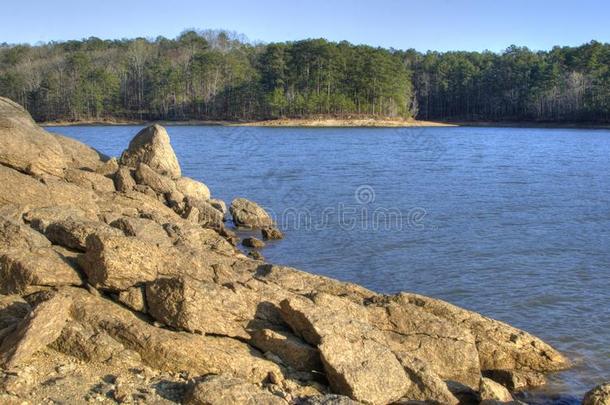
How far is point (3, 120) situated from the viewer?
16219 millimetres

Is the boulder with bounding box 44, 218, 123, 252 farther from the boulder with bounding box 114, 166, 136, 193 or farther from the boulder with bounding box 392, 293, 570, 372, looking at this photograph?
→ the boulder with bounding box 114, 166, 136, 193

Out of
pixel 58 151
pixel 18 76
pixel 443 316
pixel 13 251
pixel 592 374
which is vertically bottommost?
pixel 592 374

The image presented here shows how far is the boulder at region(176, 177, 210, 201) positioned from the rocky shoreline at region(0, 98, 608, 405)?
1035 centimetres

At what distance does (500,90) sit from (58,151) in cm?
12342

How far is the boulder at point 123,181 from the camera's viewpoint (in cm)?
1775

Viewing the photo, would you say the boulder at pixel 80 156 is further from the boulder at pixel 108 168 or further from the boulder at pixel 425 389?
the boulder at pixel 425 389

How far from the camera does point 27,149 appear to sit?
51.1ft

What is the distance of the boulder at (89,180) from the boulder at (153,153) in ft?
16.7

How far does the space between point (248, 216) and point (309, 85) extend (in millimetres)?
95497

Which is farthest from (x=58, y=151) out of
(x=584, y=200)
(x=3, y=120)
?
(x=584, y=200)

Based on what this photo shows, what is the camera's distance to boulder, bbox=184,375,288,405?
6684 mm

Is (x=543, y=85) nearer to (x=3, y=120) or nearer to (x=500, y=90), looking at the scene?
(x=500, y=90)

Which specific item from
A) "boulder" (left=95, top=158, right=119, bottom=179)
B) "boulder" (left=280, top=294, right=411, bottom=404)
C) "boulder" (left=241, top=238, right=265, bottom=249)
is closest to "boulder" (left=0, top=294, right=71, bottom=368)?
"boulder" (left=280, top=294, right=411, bottom=404)

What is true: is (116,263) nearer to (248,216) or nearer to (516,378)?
(516,378)
